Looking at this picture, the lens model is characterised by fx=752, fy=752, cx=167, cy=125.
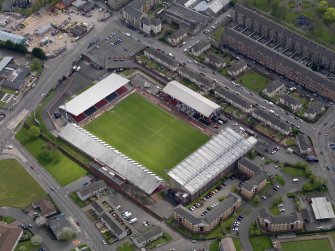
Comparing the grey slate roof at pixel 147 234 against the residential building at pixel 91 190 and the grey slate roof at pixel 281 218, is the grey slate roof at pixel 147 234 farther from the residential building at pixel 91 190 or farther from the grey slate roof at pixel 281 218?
the grey slate roof at pixel 281 218

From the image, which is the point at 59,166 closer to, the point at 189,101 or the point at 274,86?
Answer: the point at 189,101

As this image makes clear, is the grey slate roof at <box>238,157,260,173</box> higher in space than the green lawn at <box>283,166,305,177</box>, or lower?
higher

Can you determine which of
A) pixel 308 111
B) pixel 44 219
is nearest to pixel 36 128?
pixel 44 219

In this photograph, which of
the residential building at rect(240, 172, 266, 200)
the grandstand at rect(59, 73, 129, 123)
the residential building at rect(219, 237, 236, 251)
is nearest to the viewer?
the residential building at rect(219, 237, 236, 251)

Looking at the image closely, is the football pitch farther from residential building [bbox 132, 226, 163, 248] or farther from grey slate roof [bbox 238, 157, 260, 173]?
residential building [bbox 132, 226, 163, 248]

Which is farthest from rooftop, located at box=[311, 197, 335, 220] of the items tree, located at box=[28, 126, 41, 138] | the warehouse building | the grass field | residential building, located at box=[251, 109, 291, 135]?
tree, located at box=[28, 126, 41, 138]

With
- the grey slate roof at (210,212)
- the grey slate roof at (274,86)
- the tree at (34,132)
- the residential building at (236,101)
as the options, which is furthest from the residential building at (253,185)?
the tree at (34,132)
